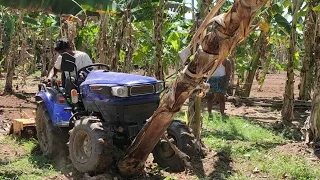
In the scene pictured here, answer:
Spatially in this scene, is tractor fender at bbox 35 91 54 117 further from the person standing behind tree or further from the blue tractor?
the person standing behind tree

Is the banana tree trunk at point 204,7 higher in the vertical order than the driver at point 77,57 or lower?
higher

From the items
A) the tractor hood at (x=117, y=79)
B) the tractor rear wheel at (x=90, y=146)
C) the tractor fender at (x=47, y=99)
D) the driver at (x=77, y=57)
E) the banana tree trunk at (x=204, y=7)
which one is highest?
the banana tree trunk at (x=204, y=7)

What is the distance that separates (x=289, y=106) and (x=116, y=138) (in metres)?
5.53

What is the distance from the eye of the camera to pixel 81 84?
5539 mm

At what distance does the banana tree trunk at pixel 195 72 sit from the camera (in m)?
3.17

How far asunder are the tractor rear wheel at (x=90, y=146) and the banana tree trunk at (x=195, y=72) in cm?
22

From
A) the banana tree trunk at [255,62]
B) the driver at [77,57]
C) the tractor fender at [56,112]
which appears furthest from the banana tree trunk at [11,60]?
the tractor fender at [56,112]

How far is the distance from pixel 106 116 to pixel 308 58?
8699 mm

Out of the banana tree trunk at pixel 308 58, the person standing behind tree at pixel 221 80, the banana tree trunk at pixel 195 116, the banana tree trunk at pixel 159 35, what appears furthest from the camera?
the banana tree trunk at pixel 308 58

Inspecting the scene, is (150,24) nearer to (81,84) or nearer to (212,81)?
(212,81)

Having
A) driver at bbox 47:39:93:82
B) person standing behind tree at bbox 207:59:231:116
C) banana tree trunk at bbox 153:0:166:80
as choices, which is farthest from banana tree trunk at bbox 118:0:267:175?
person standing behind tree at bbox 207:59:231:116

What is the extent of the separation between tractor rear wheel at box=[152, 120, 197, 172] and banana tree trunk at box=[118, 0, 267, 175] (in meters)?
0.52

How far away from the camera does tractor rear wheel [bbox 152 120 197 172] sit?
526 centimetres

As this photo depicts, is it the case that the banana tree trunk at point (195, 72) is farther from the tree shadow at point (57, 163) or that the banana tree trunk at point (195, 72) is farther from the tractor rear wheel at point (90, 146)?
the tree shadow at point (57, 163)
